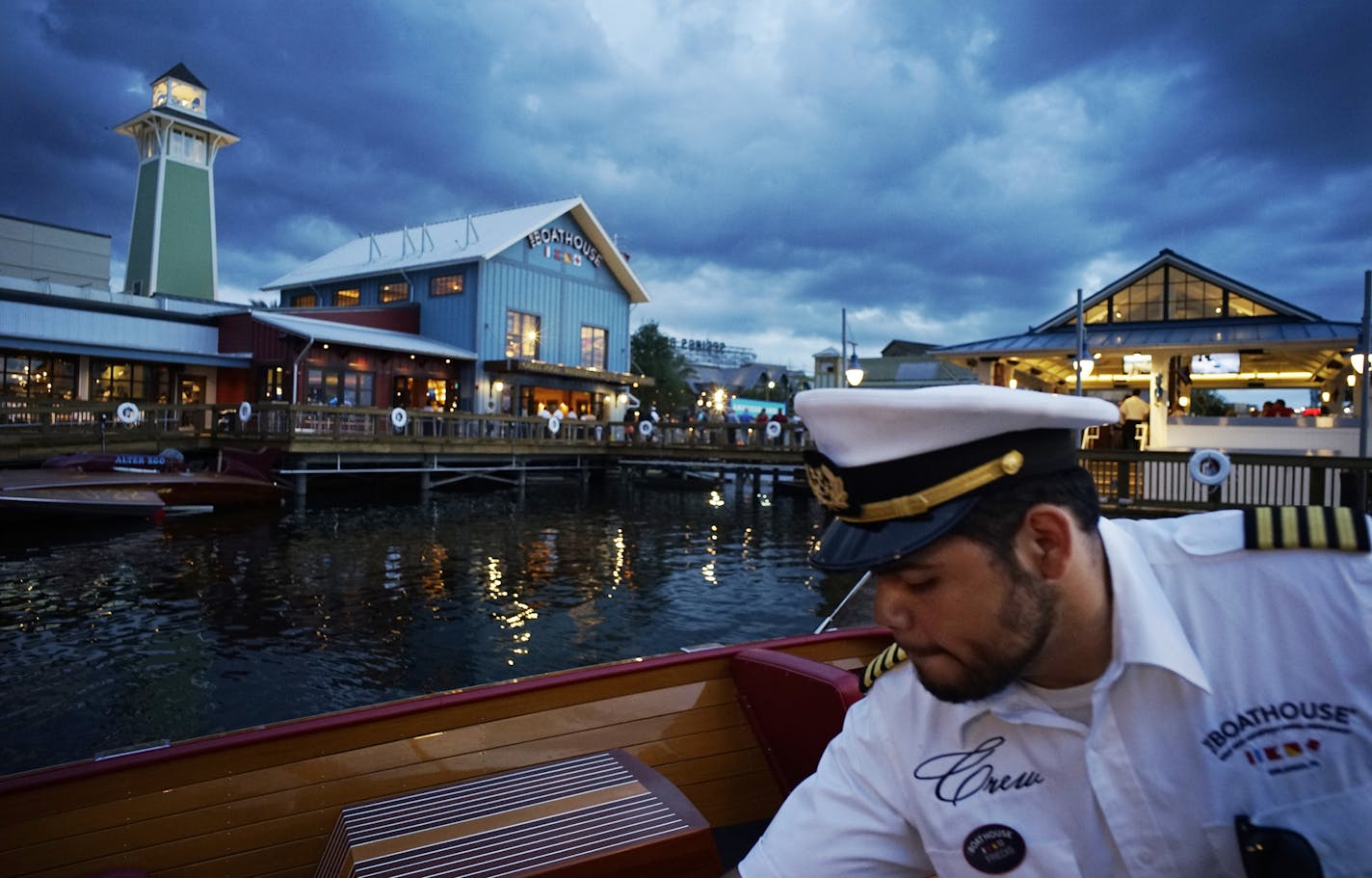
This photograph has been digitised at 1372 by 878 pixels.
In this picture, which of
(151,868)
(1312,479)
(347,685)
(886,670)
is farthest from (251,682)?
(1312,479)

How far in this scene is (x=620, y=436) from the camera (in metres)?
33.7

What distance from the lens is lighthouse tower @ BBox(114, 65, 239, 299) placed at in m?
35.9

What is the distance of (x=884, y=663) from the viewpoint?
1.97 metres

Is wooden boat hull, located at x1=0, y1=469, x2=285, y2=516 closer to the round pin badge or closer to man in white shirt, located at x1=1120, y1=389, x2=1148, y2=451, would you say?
the round pin badge

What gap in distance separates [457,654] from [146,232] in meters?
35.6

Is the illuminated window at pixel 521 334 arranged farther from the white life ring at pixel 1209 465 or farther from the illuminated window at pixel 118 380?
the white life ring at pixel 1209 465

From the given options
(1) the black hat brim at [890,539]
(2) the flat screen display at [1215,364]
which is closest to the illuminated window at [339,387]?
(2) the flat screen display at [1215,364]

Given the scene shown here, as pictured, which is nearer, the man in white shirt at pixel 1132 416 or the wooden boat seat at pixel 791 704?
the wooden boat seat at pixel 791 704

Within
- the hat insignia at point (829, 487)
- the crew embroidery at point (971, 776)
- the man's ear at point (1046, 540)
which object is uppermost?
the hat insignia at point (829, 487)

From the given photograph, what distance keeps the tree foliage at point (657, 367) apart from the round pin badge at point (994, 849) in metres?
51.2

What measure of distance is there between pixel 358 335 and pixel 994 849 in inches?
1199

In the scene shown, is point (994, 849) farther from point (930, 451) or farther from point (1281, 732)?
point (930, 451)

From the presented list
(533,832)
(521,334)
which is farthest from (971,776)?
(521,334)

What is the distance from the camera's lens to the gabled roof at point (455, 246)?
3284cm
